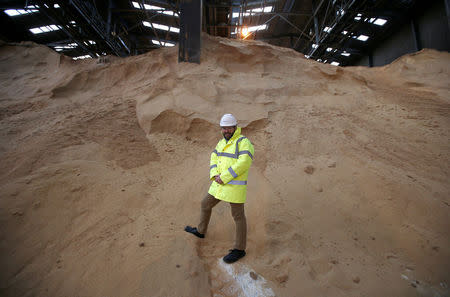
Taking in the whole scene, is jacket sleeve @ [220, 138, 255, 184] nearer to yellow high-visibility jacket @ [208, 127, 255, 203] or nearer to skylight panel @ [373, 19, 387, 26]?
yellow high-visibility jacket @ [208, 127, 255, 203]

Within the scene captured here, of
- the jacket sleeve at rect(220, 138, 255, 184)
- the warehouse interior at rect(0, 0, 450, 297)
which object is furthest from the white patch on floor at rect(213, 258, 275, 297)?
the jacket sleeve at rect(220, 138, 255, 184)

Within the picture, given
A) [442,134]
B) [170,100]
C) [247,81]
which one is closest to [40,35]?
[170,100]

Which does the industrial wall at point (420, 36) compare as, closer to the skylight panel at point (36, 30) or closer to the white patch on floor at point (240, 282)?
the white patch on floor at point (240, 282)

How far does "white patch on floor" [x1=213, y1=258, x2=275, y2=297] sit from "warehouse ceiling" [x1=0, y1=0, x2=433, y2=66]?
364 inches

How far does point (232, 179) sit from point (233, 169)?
0.13m

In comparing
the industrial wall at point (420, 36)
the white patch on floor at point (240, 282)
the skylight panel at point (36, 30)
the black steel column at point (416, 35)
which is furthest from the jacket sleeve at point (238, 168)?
the skylight panel at point (36, 30)

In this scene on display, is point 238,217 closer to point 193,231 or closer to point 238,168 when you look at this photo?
point 238,168

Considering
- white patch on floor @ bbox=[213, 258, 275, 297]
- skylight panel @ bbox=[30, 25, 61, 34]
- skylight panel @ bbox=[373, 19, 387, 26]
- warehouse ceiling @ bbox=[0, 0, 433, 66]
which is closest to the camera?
white patch on floor @ bbox=[213, 258, 275, 297]

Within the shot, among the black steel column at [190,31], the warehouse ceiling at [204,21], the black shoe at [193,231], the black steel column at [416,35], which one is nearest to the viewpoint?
the black shoe at [193,231]

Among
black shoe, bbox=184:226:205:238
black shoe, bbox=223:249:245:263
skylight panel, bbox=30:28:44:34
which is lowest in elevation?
black shoe, bbox=223:249:245:263

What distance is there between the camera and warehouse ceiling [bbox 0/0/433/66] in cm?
898

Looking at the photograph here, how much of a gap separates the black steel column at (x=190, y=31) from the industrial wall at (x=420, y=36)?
9.85 meters

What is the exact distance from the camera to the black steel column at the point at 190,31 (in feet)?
18.9

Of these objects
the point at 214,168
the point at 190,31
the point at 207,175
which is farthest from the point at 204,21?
the point at 214,168
